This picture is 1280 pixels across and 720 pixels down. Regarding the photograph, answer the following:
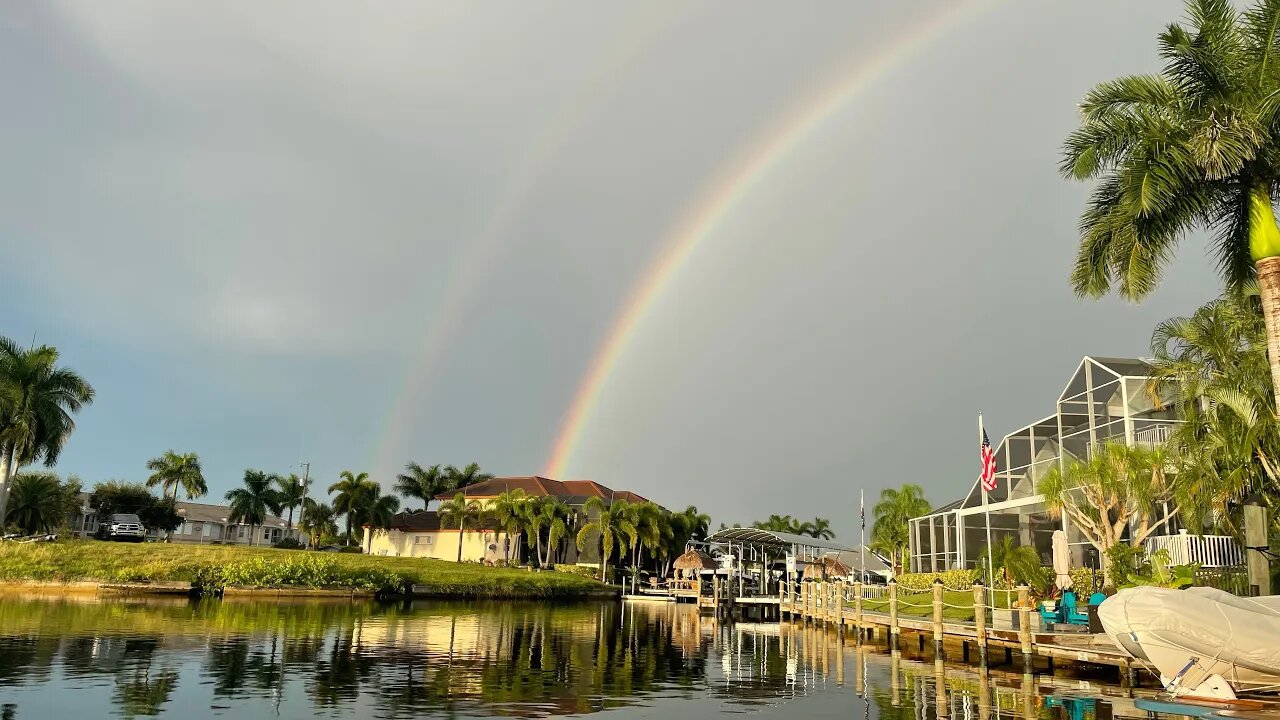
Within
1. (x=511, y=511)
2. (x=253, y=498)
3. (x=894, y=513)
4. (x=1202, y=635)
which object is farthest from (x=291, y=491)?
(x=1202, y=635)

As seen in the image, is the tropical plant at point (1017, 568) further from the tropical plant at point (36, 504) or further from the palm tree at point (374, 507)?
the tropical plant at point (36, 504)

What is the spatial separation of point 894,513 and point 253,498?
64393mm

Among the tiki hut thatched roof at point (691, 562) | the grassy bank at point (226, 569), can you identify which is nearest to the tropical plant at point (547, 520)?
the tiki hut thatched roof at point (691, 562)

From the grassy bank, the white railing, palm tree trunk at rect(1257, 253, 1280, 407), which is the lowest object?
the grassy bank

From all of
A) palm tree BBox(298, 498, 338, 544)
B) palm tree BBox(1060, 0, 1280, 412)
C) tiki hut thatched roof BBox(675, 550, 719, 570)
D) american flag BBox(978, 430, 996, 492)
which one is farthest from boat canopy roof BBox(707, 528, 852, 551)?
palm tree BBox(298, 498, 338, 544)

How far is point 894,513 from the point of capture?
242 feet

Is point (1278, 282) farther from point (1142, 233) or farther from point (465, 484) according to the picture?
point (465, 484)

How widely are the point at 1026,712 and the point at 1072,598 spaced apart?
9.09 m

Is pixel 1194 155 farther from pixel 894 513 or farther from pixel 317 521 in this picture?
pixel 317 521

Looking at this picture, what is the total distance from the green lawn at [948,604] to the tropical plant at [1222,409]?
680 cm

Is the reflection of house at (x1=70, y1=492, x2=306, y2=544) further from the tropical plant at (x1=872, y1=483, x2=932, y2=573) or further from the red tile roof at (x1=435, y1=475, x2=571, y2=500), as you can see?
the tropical plant at (x1=872, y1=483, x2=932, y2=573)

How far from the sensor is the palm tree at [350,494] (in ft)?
249

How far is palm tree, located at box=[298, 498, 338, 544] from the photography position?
3553 inches

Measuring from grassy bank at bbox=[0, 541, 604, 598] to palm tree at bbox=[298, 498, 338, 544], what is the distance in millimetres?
36761
